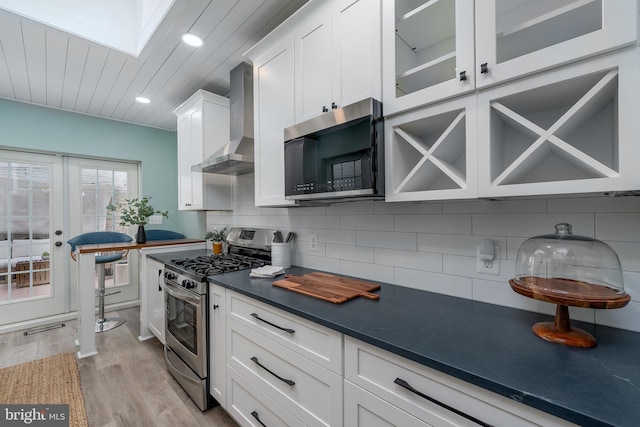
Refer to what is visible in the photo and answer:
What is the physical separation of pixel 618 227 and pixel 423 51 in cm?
110

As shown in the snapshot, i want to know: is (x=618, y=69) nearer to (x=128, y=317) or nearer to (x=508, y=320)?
(x=508, y=320)

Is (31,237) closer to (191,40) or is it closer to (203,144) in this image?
(203,144)

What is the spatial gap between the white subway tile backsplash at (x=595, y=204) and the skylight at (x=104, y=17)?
228cm

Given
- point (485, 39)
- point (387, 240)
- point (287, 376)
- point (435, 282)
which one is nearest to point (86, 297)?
point (287, 376)

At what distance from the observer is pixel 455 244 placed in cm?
134

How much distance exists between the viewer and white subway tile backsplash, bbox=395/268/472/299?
1.32m

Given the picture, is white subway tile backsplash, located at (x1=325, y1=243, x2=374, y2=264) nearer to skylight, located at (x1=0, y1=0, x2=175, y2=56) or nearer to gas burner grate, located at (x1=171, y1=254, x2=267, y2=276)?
gas burner grate, located at (x1=171, y1=254, x2=267, y2=276)

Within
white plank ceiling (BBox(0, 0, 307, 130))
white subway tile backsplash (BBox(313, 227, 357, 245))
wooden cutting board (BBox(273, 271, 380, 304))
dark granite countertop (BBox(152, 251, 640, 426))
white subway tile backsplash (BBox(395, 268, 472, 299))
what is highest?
white plank ceiling (BBox(0, 0, 307, 130))

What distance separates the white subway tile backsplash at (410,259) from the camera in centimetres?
141

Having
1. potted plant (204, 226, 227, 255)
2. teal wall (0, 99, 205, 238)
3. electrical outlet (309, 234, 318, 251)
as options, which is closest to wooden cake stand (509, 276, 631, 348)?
electrical outlet (309, 234, 318, 251)

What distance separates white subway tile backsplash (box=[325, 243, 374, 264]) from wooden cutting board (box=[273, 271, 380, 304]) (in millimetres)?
139

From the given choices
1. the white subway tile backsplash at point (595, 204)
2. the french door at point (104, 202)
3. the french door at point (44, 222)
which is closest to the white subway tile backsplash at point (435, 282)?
the white subway tile backsplash at point (595, 204)

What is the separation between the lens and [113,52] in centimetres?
212

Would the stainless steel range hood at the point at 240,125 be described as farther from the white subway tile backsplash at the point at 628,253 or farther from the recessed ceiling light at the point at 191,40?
the white subway tile backsplash at the point at 628,253
